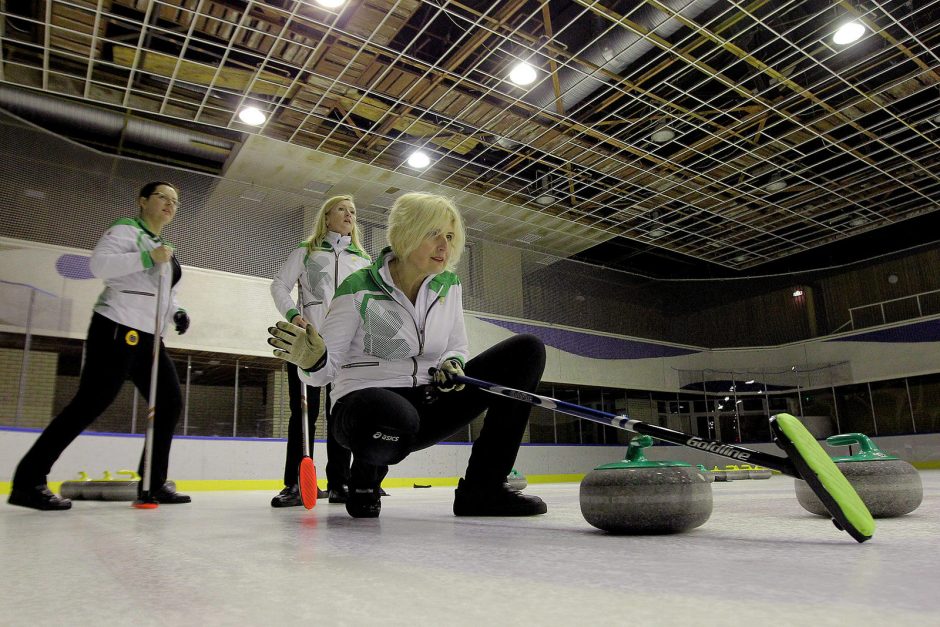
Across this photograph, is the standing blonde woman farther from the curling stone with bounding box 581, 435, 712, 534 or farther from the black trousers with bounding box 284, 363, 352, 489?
the curling stone with bounding box 581, 435, 712, 534

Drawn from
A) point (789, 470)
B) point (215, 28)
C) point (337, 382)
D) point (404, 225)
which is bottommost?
point (789, 470)

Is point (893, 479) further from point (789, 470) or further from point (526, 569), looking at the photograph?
point (526, 569)

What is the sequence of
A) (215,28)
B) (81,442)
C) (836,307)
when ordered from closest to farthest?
(215,28), (81,442), (836,307)

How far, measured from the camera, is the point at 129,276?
2715mm

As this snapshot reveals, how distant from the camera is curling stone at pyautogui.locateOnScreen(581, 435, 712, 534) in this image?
123 cm

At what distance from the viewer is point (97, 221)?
6.93 meters

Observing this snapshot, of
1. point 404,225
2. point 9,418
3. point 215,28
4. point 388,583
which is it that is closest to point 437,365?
point 404,225

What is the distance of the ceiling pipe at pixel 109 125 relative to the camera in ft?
22.7

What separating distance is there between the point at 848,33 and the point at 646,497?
6.39 metres

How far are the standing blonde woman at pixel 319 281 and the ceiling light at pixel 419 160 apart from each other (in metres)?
5.24

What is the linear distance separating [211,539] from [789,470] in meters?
1.14

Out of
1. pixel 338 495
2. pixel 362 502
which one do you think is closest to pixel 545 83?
pixel 338 495

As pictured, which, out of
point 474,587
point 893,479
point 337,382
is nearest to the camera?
point 474,587

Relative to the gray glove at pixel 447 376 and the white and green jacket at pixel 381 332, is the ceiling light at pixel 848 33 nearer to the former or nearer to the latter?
the white and green jacket at pixel 381 332
